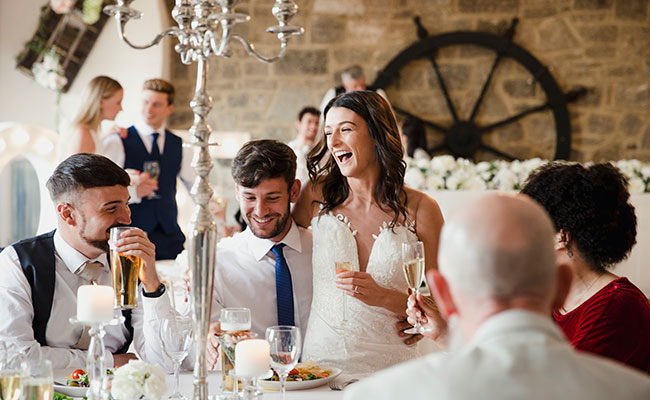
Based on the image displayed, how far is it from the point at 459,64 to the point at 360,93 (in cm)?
479

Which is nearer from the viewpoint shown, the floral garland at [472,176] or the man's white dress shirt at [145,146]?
the man's white dress shirt at [145,146]

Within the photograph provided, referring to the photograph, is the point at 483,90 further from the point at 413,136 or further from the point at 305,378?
the point at 305,378

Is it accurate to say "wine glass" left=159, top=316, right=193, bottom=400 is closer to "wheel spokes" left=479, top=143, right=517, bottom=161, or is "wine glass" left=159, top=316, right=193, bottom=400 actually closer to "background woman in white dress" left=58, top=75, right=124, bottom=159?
"background woman in white dress" left=58, top=75, right=124, bottom=159

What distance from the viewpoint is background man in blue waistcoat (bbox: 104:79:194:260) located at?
4605 millimetres

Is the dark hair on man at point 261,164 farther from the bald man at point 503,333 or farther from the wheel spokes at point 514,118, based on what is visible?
the wheel spokes at point 514,118

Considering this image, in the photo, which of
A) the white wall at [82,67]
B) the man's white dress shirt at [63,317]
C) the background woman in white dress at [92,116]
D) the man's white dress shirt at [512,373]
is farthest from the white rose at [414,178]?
the man's white dress shirt at [512,373]

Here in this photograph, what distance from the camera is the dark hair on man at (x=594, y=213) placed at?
2023 millimetres

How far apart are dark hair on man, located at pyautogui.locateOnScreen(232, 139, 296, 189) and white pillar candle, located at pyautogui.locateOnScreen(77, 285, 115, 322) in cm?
88

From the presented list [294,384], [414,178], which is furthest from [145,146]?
[294,384]

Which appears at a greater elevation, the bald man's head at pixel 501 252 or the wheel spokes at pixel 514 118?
the wheel spokes at pixel 514 118

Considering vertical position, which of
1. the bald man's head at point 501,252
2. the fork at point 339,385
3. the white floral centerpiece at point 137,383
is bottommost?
the fork at point 339,385

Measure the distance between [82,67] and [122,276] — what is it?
496 cm

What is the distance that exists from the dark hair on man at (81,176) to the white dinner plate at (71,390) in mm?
683

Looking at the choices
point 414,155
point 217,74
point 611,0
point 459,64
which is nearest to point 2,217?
point 217,74
